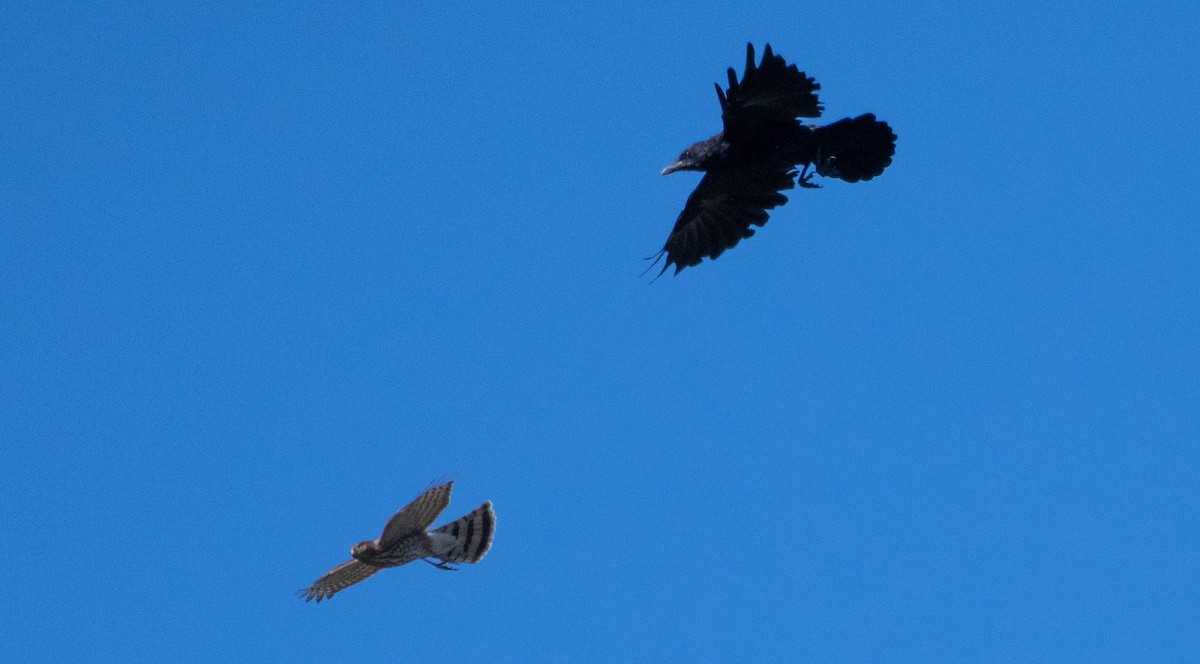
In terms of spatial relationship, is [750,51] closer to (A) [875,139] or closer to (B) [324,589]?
(A) [875,139]

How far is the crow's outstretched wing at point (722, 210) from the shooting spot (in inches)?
630

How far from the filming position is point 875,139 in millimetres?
14859

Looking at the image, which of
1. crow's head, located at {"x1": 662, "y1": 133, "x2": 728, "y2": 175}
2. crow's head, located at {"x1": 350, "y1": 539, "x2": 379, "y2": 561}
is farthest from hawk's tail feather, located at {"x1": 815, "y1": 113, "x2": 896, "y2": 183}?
crow's head, located at {"x1": 350, "y1": 539, "x2": 379, "y2": 561}

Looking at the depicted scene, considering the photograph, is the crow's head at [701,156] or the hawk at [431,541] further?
the crow's head at [701,156]

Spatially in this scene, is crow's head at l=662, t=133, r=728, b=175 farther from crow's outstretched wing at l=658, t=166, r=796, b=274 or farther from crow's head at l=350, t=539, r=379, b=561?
crow's head at l=350, t=539, r=379, b=561

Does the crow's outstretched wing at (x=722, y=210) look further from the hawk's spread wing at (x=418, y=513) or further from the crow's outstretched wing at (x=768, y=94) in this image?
the hawk's spread wing at (x=418, y=513)

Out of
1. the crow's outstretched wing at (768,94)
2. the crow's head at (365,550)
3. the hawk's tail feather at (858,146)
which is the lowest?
the crow's head at (365,550)

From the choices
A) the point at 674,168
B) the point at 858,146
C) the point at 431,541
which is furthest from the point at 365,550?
the point at 858,146

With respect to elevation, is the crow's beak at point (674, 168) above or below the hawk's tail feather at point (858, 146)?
above

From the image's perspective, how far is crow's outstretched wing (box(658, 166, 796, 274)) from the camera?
16.0 meters

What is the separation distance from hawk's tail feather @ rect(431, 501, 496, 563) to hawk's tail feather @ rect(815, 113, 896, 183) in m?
4.53

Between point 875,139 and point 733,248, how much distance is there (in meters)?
2.25

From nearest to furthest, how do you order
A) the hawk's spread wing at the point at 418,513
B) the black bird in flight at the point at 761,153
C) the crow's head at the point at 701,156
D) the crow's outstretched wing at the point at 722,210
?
the hawk's spread wing at the point at 418,513
the black bird in flight at the point at 761,153
the crow's head at the point at 701,156
the crow's outstretched wing at the point at 722,210

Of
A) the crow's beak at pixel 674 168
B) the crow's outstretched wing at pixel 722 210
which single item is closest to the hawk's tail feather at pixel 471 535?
the crow's outstretched wing at pixel 722 210
